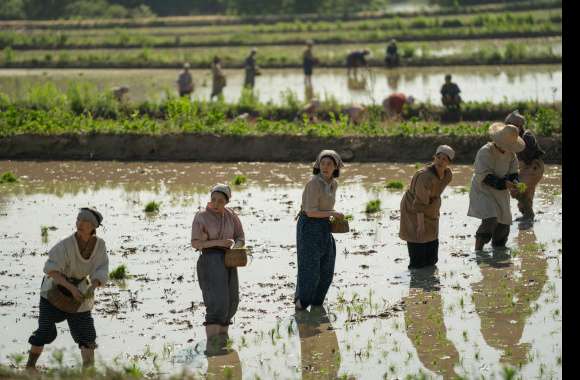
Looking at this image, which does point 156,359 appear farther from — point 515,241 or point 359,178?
point 359,178

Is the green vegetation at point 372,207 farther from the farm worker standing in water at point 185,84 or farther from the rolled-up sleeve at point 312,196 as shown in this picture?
the farm worker standing in water at point 185,84

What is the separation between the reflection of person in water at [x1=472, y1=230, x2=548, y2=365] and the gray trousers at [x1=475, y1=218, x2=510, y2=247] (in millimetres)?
186

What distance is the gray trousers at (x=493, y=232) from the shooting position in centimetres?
1357

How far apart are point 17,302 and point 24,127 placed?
30.6ft

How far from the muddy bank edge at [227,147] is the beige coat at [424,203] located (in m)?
6.48

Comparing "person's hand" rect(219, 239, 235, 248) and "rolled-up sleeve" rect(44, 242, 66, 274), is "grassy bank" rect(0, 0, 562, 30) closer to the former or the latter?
"person's hand" rect(219, 239, 235, 248)

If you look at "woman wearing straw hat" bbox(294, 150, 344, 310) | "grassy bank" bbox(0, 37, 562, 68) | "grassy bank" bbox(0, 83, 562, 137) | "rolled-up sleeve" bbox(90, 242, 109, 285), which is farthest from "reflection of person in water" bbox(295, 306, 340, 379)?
"grassy bank" bbox(0, 37, 562, 68)

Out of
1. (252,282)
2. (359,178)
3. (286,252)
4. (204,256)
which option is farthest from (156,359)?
(359,178)

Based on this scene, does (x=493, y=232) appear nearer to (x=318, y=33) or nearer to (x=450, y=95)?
(x=450, y=95)

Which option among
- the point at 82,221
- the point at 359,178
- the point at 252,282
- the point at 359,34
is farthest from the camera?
the point at 359,34

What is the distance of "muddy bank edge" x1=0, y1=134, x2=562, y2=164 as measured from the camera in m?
19.6

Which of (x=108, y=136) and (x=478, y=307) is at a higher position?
(x=108, y=136)

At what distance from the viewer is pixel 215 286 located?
34.8 feet

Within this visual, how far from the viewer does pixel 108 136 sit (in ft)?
67.7
